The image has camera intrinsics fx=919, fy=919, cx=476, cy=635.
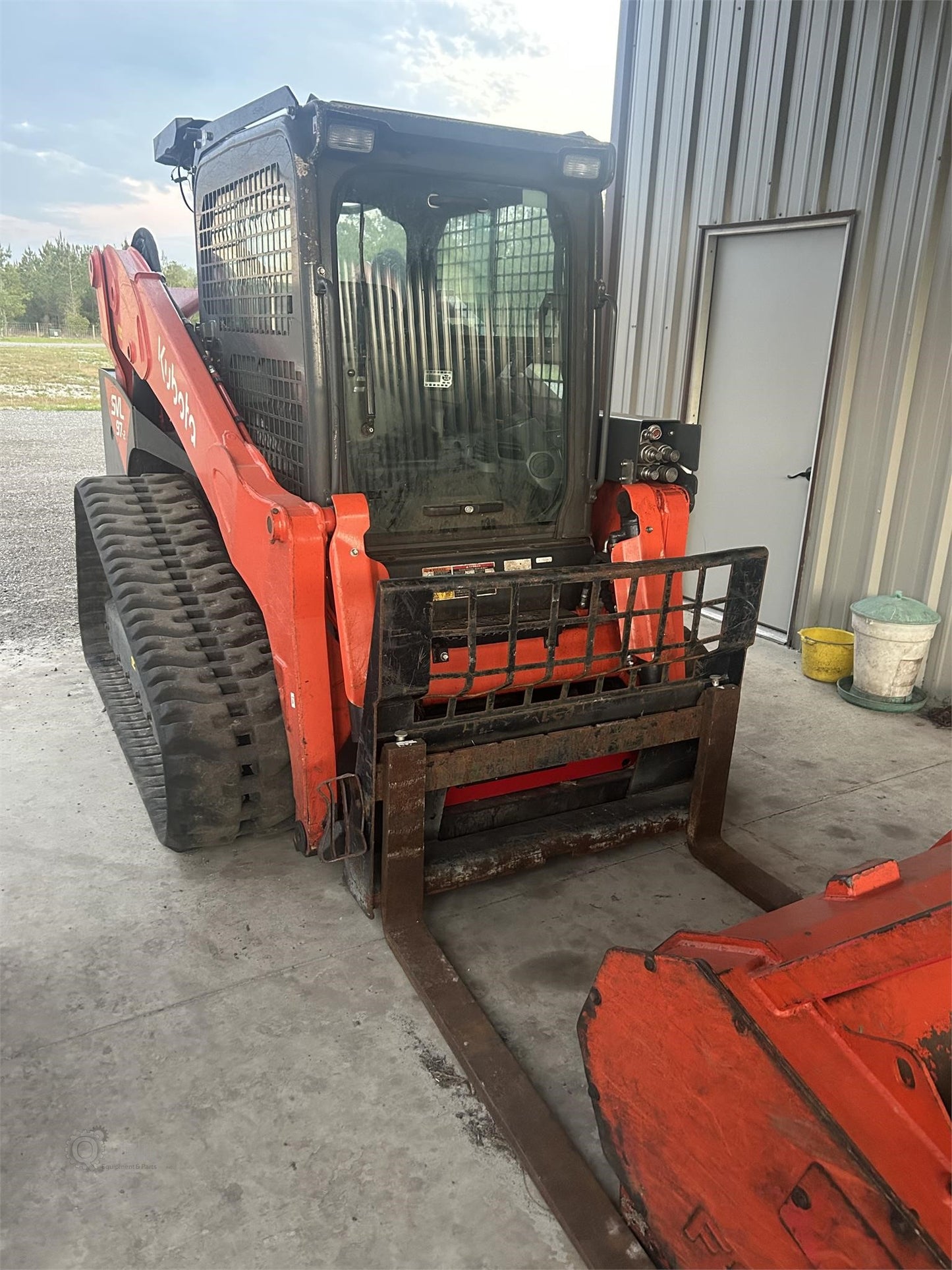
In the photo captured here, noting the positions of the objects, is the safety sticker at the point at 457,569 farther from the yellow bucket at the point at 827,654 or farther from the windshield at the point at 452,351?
the yellow bucket at the point at 827,654

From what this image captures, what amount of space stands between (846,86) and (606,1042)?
581 centimetres

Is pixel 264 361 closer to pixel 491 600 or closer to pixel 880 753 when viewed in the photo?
pixel 491 600

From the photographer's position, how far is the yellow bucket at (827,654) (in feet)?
18.4

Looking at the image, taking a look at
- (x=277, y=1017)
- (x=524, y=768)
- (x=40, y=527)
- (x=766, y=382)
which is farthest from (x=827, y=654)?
(x=40, y=527)

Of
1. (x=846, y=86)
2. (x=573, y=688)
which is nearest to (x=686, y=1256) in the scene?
(x=573, y=688)

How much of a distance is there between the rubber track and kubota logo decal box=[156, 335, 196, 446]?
19.8 inches

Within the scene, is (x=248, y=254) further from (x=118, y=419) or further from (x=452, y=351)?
(x=118, y=419)

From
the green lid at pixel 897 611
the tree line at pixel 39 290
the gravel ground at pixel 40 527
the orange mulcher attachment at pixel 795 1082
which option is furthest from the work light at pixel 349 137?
the tree line at pixel 39 290

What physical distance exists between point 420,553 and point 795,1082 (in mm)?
2265

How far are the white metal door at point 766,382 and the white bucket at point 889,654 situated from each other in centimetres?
103

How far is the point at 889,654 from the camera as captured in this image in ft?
17.0

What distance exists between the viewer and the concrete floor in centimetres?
206

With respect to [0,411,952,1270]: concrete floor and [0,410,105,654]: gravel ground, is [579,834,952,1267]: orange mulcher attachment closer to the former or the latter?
[0,411,952,1270]: concrete floor

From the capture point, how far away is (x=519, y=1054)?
2592 mm
